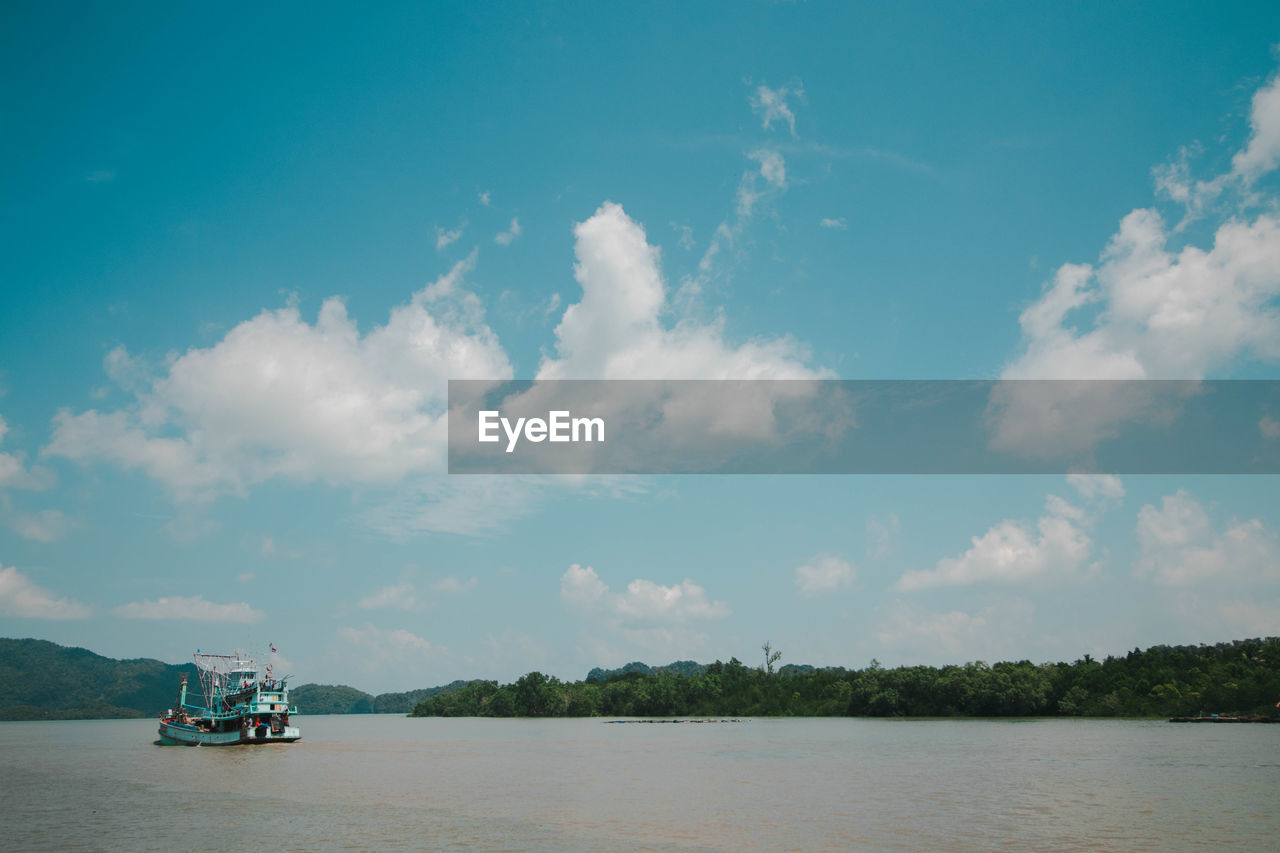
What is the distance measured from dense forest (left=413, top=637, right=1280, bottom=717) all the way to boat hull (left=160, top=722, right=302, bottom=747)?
267ft

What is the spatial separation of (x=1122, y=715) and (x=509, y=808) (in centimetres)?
9856

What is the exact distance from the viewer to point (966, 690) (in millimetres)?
113062

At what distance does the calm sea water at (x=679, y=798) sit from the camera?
86.6ft

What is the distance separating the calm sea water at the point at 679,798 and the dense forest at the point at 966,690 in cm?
3741

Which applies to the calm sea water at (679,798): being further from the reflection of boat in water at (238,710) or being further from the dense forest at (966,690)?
the dense forest at (966,690)

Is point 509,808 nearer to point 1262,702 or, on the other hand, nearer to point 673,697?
point 1262,702

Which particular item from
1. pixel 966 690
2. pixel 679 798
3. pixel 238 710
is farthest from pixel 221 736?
pixel 966 690

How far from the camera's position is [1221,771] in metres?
43.1

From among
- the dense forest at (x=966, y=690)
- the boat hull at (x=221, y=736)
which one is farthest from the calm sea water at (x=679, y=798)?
the dense forest at (x=966, y=690)

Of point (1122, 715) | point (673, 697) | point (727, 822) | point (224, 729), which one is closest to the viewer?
point (727, 822)

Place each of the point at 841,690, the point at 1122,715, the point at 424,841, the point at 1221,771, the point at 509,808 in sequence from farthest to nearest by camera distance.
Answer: the point at 841,690 < the point at 1122,715 < the point at 1221,771 < the point at 509,808 < the point at 424,841

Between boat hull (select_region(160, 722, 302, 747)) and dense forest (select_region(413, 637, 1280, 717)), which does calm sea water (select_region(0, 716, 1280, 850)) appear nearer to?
→ boat hull (select_region(160, 722, 302, 747))

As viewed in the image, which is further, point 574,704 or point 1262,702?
point 574,704

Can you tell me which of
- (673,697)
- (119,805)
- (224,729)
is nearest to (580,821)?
(119,805)
